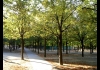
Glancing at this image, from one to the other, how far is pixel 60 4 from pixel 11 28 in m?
10.1

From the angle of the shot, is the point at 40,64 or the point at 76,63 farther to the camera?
the point at 76,63

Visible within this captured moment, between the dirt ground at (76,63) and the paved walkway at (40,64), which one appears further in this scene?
the dirt ground at (76,63)

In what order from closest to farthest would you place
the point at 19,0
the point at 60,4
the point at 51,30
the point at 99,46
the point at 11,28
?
1. the point at 99,46
2. the point at 19,0
3. the point at 60,4
4. the point at 51,30
5. the point at 11,28

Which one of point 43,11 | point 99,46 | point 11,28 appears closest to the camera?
point 99,46

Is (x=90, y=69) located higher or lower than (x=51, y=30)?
lower

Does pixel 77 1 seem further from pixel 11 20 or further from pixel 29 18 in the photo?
pixel 11 20

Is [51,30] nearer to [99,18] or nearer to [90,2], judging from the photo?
[90,2]

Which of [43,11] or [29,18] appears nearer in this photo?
[43,11]

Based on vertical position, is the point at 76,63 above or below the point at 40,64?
below

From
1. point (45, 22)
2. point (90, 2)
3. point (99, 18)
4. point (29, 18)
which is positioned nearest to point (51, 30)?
point (45, 22)

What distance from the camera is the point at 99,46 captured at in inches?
74.5

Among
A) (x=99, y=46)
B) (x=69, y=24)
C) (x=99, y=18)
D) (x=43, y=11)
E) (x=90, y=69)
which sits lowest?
(x=90, y=69)

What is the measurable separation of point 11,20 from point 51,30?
6.36 meters

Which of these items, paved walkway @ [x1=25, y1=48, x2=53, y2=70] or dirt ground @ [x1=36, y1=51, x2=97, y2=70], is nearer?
paved walkway @ [x1=25, y1=48, x2=53, y2=70]
